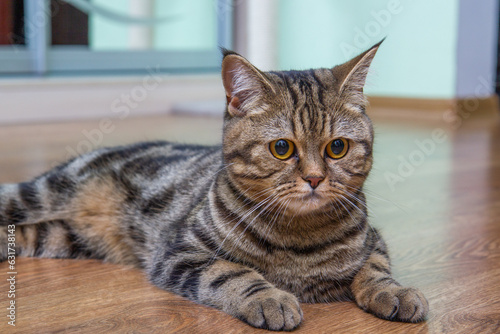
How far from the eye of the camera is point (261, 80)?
1.38 m

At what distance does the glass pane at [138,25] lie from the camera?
502 cm

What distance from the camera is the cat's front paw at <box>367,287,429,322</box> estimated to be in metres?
1.30

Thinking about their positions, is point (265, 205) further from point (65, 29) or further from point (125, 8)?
point (125, 8)

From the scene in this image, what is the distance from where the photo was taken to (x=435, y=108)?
5.06m

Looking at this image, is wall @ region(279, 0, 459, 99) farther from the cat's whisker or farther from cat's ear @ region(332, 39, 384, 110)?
the cat's whisker

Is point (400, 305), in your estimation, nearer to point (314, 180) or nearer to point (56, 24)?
point (314, 180)

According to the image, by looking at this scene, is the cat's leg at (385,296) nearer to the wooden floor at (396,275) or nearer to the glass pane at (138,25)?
the wooden floor at (396,275)

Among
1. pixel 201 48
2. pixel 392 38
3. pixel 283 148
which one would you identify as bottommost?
pixel 283 148

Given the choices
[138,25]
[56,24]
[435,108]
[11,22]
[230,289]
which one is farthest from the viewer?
[138,25]

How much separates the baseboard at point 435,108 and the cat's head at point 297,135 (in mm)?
3591

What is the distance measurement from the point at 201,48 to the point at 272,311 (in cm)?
493

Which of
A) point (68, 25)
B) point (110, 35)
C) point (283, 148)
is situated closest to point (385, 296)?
point (283, 148)

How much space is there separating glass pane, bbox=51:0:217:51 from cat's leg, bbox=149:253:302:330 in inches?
150

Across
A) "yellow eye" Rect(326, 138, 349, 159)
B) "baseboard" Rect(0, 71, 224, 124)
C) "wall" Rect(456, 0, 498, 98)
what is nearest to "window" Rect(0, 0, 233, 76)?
"baseboard" Rect(0, 71, 224, 124)
